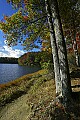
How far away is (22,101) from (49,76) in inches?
254

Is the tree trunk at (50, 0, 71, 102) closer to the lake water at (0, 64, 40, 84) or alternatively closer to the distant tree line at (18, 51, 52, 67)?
the distant tree line at (18, 51, 52, 67)

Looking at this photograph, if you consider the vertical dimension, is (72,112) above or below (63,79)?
below

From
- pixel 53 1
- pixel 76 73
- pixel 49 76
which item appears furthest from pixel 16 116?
pixel 76 73

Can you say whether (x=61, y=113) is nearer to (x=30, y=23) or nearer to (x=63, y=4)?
(x=30, y=23)

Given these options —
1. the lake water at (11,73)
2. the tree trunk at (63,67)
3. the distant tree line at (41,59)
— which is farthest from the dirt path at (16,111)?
the lake water at (11,73)

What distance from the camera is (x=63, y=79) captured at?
11523 mm

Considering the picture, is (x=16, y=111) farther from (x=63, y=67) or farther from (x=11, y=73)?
(x=11, y=73)

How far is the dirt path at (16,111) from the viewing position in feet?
41.5

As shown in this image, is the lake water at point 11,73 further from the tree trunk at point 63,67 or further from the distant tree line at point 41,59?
the tree trunk at point 63,67

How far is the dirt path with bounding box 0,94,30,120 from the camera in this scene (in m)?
12.7

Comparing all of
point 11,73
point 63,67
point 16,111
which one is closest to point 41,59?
point 16,111

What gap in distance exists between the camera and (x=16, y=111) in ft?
44.5

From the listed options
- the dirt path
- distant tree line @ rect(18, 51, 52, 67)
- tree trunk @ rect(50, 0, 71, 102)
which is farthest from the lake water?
tree trunk @ rect(50, 0, 71, 102)

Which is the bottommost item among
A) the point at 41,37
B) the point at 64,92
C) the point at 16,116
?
the point at 16,116
